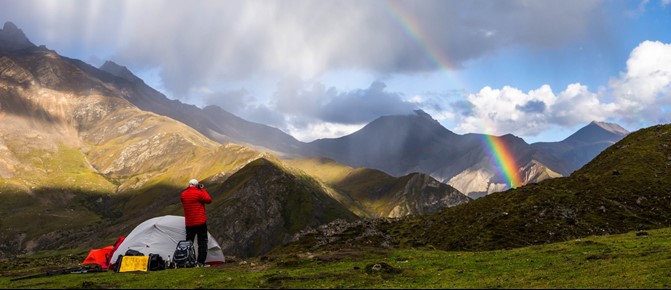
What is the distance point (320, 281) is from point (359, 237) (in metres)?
40.5

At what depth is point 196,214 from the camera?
1284 inches

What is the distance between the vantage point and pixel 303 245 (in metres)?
Answer: 63.9

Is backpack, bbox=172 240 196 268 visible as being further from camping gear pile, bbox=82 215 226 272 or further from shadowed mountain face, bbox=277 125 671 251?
shadowed mountain face, bbox=277 125 671 251

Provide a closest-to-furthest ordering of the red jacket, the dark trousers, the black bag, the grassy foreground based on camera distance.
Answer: the grassy foreground < the black bag < the red jacket < the dark trousers

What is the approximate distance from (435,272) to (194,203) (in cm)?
1718

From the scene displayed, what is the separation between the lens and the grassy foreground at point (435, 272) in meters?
22.0

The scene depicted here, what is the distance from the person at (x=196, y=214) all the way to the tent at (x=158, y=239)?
2.96 metres

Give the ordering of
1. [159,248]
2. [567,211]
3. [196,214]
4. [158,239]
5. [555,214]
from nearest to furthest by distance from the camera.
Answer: [196,214], [159,248], [158,239], [555,214], [567,211]

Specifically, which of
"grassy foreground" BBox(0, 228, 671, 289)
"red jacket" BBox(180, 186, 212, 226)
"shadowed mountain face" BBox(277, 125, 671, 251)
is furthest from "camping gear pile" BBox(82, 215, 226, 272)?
"shadowed mountain face" BBox(277, 125, 671, 251)

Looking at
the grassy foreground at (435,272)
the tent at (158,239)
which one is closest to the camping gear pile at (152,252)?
the tent at (158,239)

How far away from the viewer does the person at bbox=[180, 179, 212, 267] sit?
32.0m

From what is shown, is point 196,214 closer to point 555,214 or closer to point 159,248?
point 159,248

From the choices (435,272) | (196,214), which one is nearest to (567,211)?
(435,272)

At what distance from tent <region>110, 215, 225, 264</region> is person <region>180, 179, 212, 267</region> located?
9.69ft
